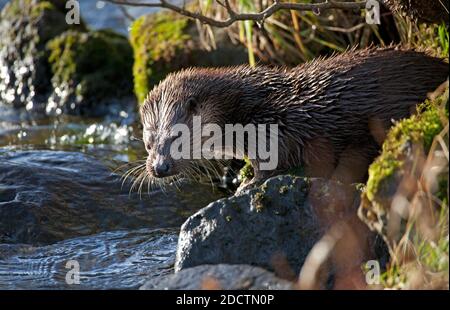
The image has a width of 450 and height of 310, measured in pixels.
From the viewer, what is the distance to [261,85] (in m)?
5.18

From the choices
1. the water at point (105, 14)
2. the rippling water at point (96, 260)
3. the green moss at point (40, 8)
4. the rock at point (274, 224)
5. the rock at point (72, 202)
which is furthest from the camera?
the water at point (105, 14)

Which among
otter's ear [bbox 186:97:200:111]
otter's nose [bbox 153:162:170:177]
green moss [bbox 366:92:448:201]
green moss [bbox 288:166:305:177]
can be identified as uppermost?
otter's ear [bbox 186:97:200:111]

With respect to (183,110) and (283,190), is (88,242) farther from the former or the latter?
(283,190)

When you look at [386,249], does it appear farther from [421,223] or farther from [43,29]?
[43,29]

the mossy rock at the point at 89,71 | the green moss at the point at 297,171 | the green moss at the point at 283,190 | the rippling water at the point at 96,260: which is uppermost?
the mossy rock at the point at 89,71

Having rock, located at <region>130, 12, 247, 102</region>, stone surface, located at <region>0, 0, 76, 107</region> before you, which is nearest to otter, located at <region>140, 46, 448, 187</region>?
rock, located at <region>130, 12, 247, 102</region>

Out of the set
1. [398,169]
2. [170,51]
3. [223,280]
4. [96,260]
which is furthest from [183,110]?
[170,51]

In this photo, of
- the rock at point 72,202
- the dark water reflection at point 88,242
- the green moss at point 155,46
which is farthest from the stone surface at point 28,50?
the rock at point 72,202

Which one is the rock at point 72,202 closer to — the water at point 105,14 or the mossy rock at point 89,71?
the mossy rock at point 89,71

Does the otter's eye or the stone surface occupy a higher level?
the stone surface

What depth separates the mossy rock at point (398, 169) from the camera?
361 cm

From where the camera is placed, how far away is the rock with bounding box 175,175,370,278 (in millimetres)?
4098

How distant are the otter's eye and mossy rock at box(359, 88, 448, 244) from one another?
1.53m

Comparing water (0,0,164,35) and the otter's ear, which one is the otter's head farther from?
water (0,0,164,35)
